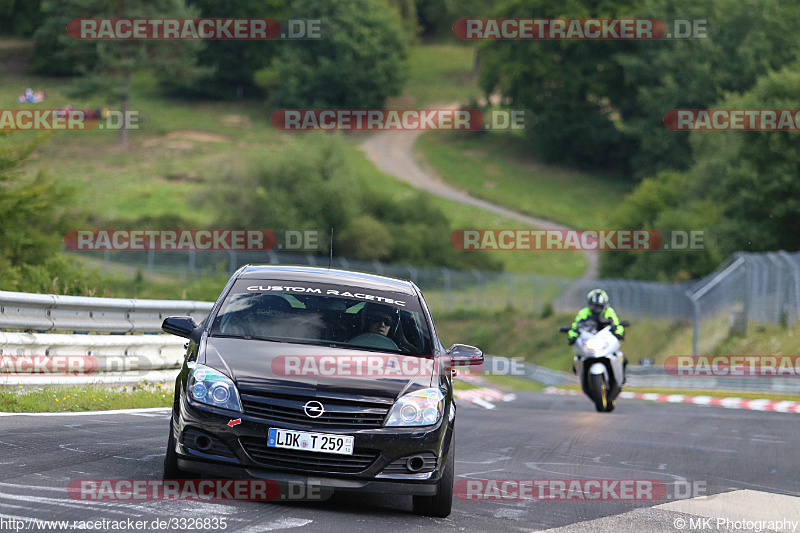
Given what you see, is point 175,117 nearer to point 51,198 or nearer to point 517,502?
point 51,198

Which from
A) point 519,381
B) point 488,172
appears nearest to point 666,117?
point 488,172

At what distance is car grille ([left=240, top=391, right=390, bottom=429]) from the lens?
7.34 meters

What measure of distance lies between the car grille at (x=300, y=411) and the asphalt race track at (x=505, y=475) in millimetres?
572

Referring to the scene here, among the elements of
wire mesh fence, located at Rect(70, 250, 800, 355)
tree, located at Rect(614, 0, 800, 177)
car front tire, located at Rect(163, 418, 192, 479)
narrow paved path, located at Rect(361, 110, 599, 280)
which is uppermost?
tree, located at Rect(614, 0, 800, 177)

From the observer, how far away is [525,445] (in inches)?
515

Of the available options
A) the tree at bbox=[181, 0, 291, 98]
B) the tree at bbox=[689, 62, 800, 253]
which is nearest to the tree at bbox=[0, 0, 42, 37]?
the tree at bbox=[181, 0, 291, 98]

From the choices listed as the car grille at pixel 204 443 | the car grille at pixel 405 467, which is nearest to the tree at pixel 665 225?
the car grille at pixel 405 467

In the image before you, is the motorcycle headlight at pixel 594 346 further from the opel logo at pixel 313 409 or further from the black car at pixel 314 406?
the opel logo at pixel 313 409

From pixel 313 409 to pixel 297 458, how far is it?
31 centimetres

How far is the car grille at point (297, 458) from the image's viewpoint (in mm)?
7301

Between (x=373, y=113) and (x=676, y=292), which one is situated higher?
(x=373, y=113)

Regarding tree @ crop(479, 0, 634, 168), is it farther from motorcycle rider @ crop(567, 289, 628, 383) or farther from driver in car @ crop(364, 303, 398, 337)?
driver in car @ crop(364, 303, 398, 337)

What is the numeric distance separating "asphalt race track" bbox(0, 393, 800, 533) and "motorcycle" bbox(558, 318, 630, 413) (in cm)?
146

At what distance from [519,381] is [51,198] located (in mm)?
16766
